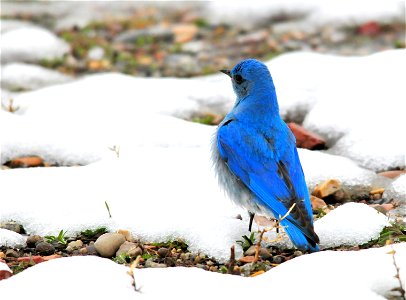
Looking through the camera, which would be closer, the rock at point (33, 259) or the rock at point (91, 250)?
the rock at point (33, 259)

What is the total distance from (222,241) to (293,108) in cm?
296

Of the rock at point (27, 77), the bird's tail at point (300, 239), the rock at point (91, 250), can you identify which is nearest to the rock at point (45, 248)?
the rock at point (91, 250)

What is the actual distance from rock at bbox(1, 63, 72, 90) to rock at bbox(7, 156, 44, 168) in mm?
2461

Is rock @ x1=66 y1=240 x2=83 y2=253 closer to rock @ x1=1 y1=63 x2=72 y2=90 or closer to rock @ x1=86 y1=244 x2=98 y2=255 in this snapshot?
rock @ x1=86 y1=244 x2=98 y2=255

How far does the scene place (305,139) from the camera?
21.3 ft

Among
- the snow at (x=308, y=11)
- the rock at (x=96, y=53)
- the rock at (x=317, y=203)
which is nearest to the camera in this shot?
the rock at (x=317, y=203)

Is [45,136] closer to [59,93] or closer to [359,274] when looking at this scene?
[59,93]

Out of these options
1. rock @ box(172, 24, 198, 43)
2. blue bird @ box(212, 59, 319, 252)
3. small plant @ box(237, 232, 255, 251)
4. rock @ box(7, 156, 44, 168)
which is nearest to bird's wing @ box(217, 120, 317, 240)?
blue bird @ box(212, 59, 319, 252)

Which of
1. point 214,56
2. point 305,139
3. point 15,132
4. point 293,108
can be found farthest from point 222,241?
point 214,56

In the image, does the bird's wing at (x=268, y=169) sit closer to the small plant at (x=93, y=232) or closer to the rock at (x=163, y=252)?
the rock at (x=163, y=252)

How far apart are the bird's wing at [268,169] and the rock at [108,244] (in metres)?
0.83

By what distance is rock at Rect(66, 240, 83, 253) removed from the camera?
4.71m

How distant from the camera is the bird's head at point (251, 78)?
543cm

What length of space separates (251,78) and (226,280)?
1983 millimetres
